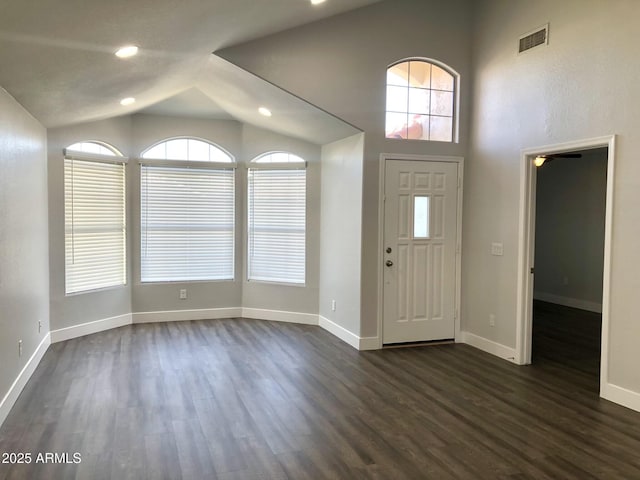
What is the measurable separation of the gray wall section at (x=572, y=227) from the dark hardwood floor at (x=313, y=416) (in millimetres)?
3034

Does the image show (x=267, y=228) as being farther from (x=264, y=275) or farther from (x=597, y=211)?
(x=597, y=211)

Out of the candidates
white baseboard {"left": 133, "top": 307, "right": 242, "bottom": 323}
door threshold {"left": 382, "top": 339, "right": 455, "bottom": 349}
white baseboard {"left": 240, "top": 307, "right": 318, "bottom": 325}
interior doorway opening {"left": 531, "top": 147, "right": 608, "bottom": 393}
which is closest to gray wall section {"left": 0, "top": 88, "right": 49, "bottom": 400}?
white baseboard {"left": 133, "top": 307, "right": 242, "bottom": 323}

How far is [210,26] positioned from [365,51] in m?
1.95

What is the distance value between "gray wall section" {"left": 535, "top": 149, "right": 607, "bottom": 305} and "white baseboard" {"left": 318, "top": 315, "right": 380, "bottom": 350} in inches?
166

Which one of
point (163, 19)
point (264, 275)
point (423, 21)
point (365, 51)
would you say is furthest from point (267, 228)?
point (163, 19)

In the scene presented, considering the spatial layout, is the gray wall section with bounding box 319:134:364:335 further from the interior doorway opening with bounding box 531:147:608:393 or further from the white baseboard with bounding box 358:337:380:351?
the interior doorway opening with bounding box 531:147:608:393

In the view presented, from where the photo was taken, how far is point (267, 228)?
6.39 m

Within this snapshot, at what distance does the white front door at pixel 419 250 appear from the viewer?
5.08 meters

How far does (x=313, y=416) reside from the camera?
336 centimetres

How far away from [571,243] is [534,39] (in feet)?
14.1

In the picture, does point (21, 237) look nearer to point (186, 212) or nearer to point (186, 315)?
point (186, 212)

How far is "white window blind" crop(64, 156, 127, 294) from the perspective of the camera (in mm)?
5320

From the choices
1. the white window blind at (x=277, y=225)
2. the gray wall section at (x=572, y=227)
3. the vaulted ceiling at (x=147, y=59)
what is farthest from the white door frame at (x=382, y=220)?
the gray wall section at (x=572, y=227)

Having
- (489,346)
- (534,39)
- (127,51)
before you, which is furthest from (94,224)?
(534,39)
